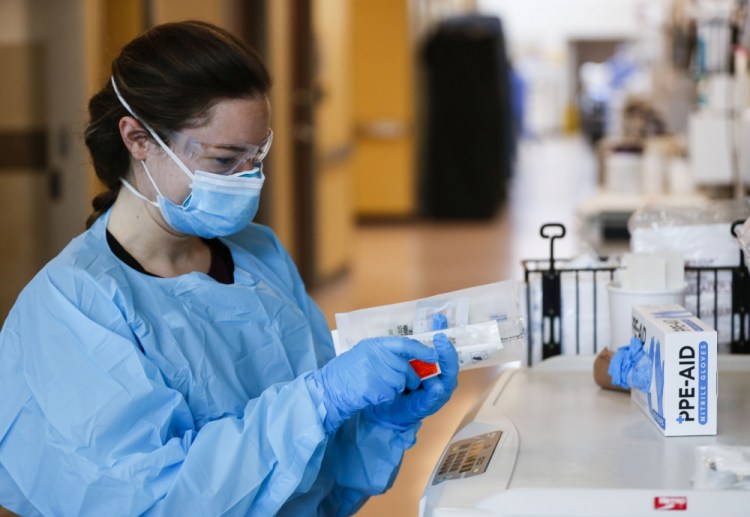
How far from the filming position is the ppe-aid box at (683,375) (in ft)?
5.32

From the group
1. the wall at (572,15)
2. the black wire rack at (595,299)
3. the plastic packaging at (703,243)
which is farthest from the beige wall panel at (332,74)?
the wall at (572,15)

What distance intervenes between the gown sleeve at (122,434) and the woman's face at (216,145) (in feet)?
0.81

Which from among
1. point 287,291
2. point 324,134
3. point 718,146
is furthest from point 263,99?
point 324,134

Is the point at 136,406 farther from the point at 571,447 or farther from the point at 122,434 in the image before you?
the point at 571,447

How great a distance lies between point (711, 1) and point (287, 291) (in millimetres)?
3085

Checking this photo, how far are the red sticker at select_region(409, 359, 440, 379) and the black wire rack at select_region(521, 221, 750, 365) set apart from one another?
507 mm

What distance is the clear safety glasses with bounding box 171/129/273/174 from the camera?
5.75 ft

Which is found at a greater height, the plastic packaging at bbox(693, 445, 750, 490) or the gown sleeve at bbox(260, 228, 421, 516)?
the plastic packaging at bbox(693, 445, 750, 490)

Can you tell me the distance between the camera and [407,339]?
160cm

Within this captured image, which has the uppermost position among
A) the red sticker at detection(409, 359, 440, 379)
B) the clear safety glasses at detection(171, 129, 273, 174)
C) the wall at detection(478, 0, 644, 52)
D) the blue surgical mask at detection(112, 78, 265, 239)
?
the wall at detection(478, 0, 644, 52)

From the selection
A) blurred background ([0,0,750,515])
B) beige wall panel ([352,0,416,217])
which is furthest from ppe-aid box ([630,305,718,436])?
beige wall panel ([352,0,416,217])

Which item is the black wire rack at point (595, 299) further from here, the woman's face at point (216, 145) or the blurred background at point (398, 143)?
the woman's face at point (216, 145)

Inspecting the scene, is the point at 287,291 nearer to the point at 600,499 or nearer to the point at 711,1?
the point at 600,499

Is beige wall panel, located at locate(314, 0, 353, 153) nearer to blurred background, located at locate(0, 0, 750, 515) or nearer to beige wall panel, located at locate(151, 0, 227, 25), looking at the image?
blurred background, located at locate(0, 0, 750, 515)
